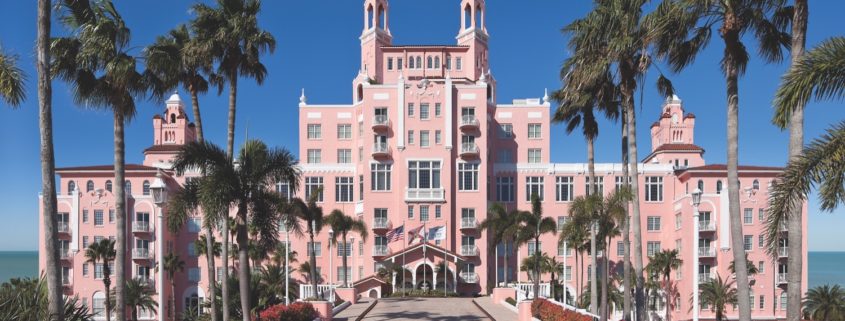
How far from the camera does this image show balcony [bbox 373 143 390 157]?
227 feet

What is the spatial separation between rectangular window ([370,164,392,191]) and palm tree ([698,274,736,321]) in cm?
3055

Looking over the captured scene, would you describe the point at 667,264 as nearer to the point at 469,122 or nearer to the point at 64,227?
the point at 469,122

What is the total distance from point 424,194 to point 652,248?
2373cm

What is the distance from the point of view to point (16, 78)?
43.2 feet

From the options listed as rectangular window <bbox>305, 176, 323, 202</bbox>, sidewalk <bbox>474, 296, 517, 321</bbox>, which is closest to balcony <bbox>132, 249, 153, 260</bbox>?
rectangular window <bbox>305, 176, 323, 202</bbox>

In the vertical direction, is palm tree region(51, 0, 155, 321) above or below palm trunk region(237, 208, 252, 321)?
above

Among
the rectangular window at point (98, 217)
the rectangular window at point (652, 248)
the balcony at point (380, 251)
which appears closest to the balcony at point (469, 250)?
A: the balcony at point (380, 251)

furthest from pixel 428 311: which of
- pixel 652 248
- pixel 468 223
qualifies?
pixel 652 248

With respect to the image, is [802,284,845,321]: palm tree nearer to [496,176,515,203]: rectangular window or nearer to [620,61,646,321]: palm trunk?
[496,176,515,203]: rectangular window

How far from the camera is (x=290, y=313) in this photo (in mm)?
27656

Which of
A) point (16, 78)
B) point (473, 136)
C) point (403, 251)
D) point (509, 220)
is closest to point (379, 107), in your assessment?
point (473, 136)

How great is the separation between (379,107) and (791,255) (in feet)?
192

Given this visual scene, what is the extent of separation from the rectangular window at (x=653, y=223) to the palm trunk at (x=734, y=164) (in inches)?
2299

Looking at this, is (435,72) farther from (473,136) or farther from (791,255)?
(791,255)
